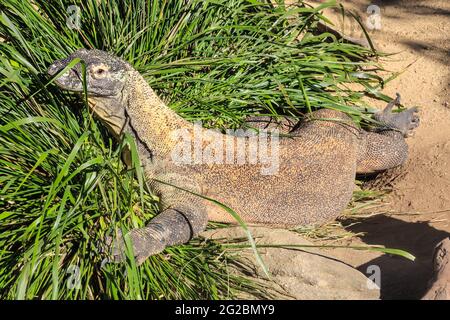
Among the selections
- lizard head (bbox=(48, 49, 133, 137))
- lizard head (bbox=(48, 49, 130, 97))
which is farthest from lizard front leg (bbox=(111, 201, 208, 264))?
lizard head (bbox=(48, 49, 130, 97))

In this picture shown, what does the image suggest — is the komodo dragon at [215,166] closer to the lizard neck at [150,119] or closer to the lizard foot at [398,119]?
the lizard neck at [150,119]

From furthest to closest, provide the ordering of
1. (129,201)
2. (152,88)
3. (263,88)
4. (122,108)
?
(263,88) < (152,88) < (122,108) < (129,201)

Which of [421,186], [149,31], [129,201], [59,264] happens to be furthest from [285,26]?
[59,264]

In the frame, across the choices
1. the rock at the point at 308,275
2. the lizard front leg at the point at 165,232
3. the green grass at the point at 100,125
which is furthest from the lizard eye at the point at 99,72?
the rock at the point at 308,275

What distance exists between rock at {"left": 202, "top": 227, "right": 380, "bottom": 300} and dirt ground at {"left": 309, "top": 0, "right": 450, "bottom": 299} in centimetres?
18

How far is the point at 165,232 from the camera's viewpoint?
4.55 meters

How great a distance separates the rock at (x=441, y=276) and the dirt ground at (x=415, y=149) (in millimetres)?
262

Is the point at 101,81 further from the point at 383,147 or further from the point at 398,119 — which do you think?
the point at 398,119

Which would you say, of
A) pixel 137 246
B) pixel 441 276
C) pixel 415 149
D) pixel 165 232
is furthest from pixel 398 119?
pixel 137 246

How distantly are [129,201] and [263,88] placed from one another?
1.65 metres

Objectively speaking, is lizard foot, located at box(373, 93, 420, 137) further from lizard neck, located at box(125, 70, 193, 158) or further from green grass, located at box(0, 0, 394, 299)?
lizard neck, located at box(125, 70, 193, 158)

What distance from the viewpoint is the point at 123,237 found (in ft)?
13.6

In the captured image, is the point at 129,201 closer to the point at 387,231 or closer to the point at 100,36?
the point at 100,36

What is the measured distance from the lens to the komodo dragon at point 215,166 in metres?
4.68
